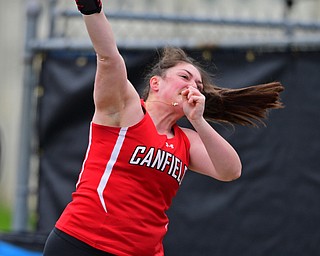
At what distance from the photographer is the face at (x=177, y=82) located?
4121 millimetres

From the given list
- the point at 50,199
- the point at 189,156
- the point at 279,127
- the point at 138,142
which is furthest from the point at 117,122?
the point at 50,199

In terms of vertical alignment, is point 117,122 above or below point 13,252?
above

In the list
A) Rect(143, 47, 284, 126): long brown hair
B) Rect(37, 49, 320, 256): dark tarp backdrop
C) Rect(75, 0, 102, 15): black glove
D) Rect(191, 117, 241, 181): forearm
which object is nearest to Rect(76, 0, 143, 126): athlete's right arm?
Rect(75, 0, 102, 15): black glove

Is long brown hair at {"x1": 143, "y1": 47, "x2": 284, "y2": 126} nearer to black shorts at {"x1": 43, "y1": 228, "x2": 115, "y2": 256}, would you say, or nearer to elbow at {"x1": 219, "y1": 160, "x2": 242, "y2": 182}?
elbow at {"x1": 219, "y1": 160, "x2": 242, "y2": 182}

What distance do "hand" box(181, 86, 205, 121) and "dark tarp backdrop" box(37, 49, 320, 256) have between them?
1924 millimetres

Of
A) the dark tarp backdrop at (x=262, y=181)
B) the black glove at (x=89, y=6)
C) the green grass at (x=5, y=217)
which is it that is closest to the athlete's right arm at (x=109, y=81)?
the black glove at (x=89, y=6)

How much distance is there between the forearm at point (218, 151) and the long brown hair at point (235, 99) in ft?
1.36

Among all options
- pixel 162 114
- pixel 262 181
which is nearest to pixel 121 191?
pixel 162 114

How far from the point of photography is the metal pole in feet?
21.9

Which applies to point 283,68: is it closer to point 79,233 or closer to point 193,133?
point 193,133

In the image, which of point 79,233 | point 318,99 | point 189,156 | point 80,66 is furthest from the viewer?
point 80,66

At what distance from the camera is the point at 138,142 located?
3.97 metres

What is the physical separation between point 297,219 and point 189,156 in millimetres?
1897

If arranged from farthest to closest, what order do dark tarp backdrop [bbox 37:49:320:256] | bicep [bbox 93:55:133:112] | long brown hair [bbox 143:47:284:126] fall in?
dark tarp backdrop [bbox 37:49:320:256], long brown hair [bbox 143:47:284:126], bicep [bbox 93:55:133:112]
